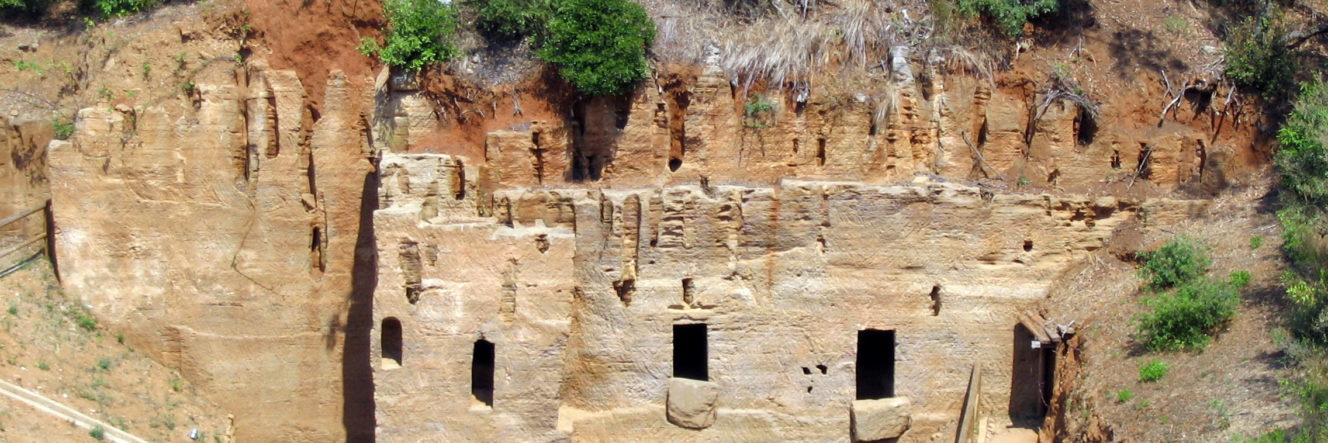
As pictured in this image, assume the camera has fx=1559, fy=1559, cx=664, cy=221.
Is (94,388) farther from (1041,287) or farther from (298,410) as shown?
(1041,287)

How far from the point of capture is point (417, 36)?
1858 centimetres

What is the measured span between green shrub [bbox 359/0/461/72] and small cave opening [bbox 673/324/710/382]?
4604 millimetres

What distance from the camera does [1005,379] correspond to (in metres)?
18.7

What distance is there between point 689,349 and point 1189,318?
633 centimetres

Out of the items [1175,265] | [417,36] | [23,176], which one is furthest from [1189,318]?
[23,176]

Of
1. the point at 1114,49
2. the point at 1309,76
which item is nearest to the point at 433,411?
the point at 1114,49

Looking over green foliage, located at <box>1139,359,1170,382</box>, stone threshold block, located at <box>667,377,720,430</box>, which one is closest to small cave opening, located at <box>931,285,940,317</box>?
green foliage, located at <box>1139,359,1170,382</box>

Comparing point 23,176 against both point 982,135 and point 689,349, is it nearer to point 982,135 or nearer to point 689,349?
point 689,349

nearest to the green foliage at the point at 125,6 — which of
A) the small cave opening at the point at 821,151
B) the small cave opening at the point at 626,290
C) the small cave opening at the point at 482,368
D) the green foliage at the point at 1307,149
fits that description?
the small cave opening at the point at 482,368

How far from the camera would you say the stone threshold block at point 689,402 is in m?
17.9

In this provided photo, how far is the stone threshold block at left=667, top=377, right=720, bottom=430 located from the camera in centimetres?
1794

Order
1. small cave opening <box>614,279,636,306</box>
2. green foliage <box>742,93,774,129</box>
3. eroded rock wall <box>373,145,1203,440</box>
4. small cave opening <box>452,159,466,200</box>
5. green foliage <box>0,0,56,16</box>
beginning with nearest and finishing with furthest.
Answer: eroded rock wall <box>373,145,1203,440</box> → small cave opening <box>614,279,636,306</box> → small cave opening <box>452,159,466,200</box> → green foliage <box>742,93,774,129</box> → green foliage <box>0,0,56,16</box>

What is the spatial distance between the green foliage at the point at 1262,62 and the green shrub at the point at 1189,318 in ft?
12.8

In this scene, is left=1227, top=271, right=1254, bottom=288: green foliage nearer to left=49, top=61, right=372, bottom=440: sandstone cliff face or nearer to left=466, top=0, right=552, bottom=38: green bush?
left=466, top=0, right=552, bottom=38: green bush
